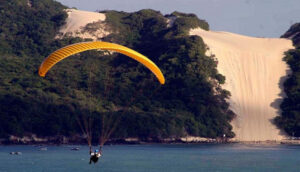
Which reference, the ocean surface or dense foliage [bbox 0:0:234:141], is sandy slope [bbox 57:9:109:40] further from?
the ocean surface

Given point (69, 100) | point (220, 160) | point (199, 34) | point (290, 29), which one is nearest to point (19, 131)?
point (69, 100)

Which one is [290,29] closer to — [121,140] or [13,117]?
[121,140]

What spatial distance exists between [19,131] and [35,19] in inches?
1711

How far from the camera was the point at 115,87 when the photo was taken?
99.8 meters

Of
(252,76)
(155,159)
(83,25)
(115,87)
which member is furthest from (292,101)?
(83,25)

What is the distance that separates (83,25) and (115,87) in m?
29.6

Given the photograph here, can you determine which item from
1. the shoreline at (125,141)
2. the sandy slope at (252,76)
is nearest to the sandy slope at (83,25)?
the sandy slope at (252,76)

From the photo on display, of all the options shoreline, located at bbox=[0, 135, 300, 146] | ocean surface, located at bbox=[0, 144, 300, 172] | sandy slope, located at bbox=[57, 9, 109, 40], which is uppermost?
sandy slope, located at bbox=[57, 9, 109, 40]

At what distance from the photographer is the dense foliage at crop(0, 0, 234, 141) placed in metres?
90.0

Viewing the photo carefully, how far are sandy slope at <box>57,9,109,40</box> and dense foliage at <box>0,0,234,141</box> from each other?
2.05 m

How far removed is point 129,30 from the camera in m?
130

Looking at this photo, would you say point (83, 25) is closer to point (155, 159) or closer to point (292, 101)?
point (292, 101)

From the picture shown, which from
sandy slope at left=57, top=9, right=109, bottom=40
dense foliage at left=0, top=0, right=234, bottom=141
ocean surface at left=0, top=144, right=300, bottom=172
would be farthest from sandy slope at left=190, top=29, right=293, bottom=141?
ocean surface at left=0, top=144, right=300, bottom=172

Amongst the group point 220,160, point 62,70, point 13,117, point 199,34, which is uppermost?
point 199,34
